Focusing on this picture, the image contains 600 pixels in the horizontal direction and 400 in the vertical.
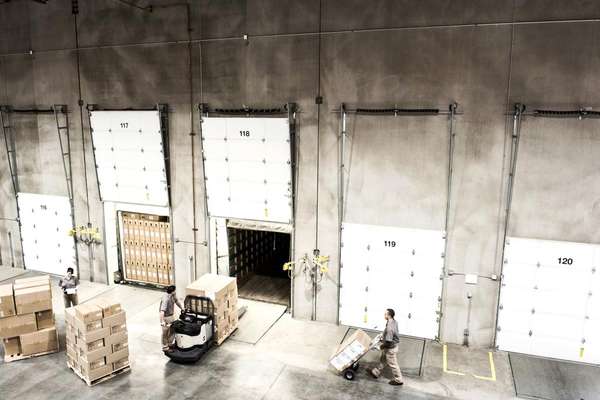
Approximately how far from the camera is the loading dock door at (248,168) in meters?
10.5

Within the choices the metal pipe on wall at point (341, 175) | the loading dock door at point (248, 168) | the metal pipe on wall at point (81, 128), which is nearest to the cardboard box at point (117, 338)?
the loading dock door at point (248, 168)

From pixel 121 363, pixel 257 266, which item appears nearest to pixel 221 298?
pixel 121 363

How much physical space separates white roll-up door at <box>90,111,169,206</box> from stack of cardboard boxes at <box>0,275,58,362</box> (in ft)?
11.6

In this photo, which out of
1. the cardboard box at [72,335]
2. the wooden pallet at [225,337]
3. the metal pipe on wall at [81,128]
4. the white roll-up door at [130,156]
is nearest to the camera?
the cardboard box at [72,335]

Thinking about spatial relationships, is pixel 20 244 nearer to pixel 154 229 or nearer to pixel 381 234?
pixel 154 229

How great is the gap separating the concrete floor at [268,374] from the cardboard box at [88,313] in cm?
126

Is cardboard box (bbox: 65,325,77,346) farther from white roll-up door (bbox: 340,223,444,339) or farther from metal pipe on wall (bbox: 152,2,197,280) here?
white roll-up door (bbox: 340,223,444,339)

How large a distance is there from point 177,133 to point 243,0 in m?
3.53

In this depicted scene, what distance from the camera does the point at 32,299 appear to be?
9117mm

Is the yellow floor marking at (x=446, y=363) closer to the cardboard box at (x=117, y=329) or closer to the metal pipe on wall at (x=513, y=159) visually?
the metal pipe on wall at (x=513, y=159)

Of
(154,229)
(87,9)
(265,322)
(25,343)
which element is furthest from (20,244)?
(265,322)

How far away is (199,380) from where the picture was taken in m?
8.45

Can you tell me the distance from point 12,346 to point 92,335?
227 cm

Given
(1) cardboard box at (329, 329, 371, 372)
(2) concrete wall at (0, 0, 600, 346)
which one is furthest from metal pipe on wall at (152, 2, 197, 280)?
(1) cardboard box at (329, 329, 371, 372)
